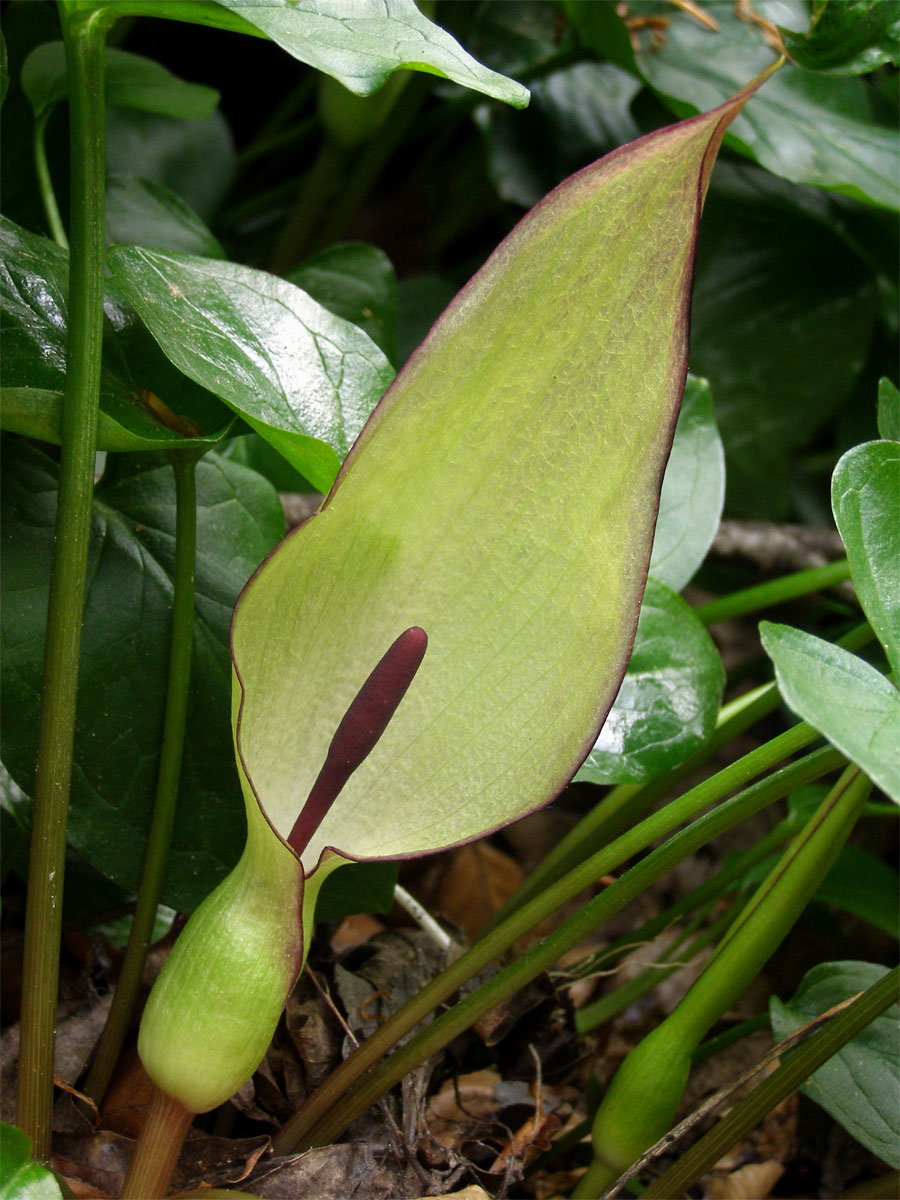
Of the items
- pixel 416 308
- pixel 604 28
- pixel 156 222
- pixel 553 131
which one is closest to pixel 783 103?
pixel 604 28

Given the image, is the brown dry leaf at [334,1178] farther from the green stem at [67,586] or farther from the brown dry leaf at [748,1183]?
the brown dry leaf at [748,1183]

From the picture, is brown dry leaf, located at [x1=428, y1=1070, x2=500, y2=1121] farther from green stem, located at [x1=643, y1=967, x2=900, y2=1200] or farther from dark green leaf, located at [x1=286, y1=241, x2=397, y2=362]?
dark green leaf, located at [x1=286, y1=241, x2=397, y2=362]

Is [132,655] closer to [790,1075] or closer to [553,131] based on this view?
[790,1075]

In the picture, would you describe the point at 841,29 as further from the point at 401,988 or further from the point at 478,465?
the point at 401,988

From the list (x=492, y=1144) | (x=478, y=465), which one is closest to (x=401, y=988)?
(x=492, y=1144)

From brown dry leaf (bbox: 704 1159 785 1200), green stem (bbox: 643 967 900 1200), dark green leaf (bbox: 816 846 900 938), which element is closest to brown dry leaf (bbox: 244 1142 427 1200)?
green stem (bbox: 643 967 900 1200)

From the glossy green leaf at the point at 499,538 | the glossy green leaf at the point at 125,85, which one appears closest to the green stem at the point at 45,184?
the glossy green leaf at the point at 125,85
